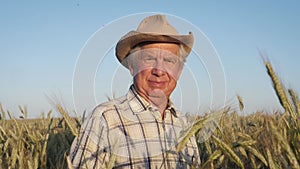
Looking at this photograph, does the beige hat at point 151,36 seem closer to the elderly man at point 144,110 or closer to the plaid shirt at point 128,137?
the elderly man at point 144,110

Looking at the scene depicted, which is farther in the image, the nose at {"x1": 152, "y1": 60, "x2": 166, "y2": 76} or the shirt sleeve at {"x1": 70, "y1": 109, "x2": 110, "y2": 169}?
the nose at {"x1": 152, "y1": 60, "x2": 166, "y2": 76}

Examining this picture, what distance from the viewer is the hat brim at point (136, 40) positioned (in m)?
1.89

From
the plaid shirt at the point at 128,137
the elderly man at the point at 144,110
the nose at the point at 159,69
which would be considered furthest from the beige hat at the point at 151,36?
the plaid shirt at the point at 128,137

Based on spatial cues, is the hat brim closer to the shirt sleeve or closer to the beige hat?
the beige hat

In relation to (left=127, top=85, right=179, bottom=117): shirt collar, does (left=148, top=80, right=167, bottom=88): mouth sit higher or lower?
higher

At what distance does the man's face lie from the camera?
1.99m

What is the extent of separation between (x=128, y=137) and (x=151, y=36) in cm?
52

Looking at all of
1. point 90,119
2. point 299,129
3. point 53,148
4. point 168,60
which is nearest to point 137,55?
point 168,60

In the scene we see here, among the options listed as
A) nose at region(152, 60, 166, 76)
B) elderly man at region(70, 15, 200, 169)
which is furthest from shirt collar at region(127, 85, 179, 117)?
nose at region(152, 60, 166, 76)

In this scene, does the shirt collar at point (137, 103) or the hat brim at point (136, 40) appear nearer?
the hat brim at point (136, 40)

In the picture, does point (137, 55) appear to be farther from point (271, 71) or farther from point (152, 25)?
point (271, 71)

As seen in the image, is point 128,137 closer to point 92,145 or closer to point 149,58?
point 92,145

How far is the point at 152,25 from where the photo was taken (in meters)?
2.00

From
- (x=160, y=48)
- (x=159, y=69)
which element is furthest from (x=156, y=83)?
(x=160, y=48)
